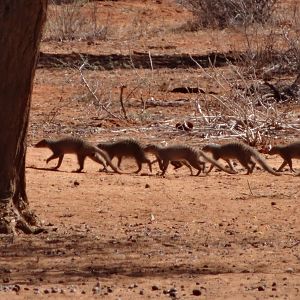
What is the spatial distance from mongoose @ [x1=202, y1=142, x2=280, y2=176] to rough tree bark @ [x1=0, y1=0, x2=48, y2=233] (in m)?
4.39

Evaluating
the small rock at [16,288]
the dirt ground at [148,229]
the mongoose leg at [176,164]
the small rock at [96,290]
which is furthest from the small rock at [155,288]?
the mongoose leg at [176,164]

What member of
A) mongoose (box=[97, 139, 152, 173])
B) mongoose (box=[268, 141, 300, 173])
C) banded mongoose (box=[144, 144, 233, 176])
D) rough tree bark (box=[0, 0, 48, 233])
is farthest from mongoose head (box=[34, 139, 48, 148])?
rough tree bark (box=[0, 0, 48, 233])

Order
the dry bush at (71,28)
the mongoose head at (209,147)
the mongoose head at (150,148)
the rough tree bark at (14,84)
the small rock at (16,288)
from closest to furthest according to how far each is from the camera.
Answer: the small rock at (16,288), the rough tree bark at (14,84), the mongoose head at (150,148), the mongoose head at (209,147), the dry bush at (71,28)

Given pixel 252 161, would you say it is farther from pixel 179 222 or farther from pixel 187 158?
pixel 179 222

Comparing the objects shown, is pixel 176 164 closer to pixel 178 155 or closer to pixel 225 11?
pixel 178 155

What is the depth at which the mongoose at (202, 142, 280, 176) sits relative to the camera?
13039 mm

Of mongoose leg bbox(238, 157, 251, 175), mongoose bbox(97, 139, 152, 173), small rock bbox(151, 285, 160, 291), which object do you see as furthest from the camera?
mongoose bbox(97, 139, 152, 173)

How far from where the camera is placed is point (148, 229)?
941cm

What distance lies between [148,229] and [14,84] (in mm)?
1642

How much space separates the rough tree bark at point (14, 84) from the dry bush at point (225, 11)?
53.9 feet

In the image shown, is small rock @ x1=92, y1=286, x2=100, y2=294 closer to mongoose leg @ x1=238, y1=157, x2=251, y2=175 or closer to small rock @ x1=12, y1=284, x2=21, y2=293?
small rock @ x1=12, y1=284, x2=21, y2=293

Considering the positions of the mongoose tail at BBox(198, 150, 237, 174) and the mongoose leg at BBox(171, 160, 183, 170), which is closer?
the mongoose tail at BBox(198, 150, 237, 174)

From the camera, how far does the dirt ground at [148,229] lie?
7.55 meters

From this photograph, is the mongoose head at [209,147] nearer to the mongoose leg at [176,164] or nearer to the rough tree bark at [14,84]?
the mongoose leg at [176,164]
